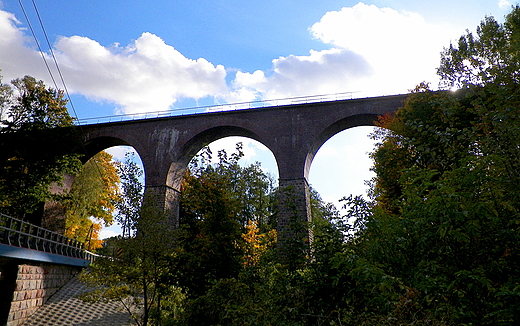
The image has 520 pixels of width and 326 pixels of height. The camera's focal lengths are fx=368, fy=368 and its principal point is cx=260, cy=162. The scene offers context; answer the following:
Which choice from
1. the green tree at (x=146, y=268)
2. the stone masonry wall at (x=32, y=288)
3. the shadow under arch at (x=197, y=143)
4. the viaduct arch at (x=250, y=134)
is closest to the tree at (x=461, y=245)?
the green tree at (x=146, y=268)

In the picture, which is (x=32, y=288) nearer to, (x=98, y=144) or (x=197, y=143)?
(x=197, y=143)

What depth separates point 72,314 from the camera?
13172 millimetres

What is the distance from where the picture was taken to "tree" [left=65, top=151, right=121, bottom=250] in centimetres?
2236

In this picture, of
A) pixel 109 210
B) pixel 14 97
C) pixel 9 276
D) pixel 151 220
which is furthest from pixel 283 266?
pixel 109 210

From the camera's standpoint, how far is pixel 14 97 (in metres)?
19.0

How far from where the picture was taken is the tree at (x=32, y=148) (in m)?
17.2

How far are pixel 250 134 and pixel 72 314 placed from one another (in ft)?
37.1

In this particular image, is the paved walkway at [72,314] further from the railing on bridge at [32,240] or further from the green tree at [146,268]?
the green tree at [146,268]

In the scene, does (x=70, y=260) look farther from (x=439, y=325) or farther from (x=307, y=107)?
(x=439, y=325)

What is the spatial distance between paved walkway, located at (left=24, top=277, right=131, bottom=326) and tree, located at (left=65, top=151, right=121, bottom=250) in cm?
691

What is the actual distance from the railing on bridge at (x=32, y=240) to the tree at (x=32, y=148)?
5.86ft

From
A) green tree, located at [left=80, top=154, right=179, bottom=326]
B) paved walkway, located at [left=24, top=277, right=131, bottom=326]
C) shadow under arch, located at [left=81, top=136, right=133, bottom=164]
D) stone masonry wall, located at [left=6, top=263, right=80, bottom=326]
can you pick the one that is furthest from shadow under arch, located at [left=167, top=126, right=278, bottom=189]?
green tree, located at [left=80, top=154, right=179, bottom=326]

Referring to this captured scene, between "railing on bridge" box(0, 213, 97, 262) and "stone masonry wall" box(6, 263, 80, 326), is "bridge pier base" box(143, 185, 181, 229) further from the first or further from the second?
"stone masonry wall" box(6, 263, 80, 326)

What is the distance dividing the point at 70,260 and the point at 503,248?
16.5 meters
